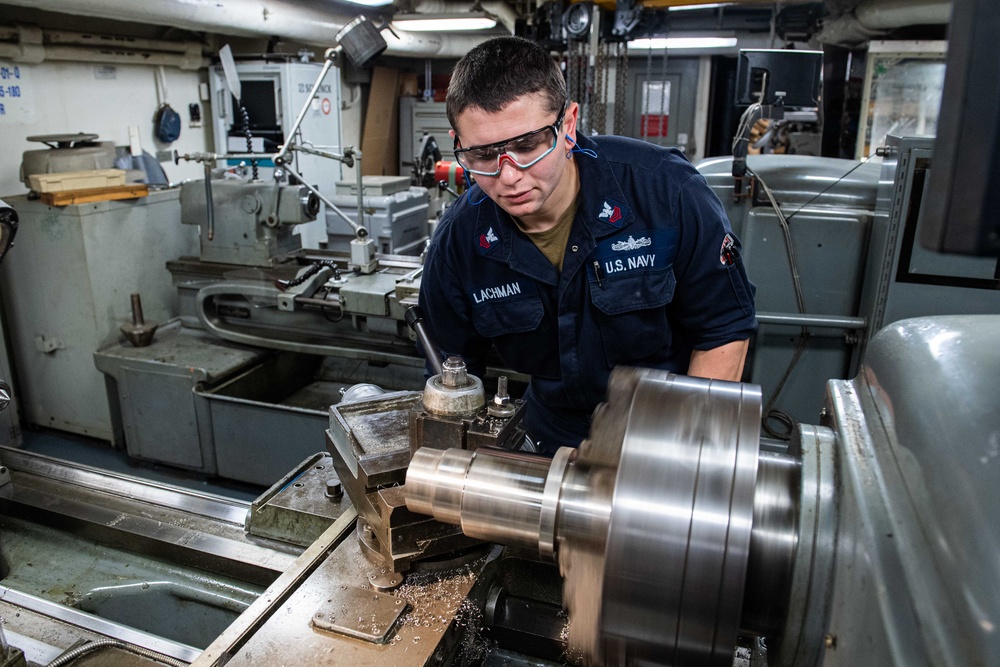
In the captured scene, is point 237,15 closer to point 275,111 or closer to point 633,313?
point 275,111

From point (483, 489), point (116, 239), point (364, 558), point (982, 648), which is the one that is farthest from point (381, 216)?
point (982, 648)

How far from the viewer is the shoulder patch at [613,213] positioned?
4.06 ft

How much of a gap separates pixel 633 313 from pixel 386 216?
2390 millimetres

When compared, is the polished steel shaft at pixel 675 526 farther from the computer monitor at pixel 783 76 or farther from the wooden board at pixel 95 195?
the wooden board at pixel 95 195

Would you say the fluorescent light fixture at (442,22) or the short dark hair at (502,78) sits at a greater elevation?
the fluorescent light fixture at (442,22)

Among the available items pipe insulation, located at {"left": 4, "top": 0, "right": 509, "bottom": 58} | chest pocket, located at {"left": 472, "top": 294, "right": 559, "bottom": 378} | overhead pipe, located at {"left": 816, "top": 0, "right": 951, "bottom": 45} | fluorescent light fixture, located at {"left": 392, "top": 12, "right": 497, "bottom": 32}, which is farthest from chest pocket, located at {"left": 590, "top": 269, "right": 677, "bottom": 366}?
fluorescent light fixture, located at {"left": 392, "top": 12, "right": 497, "bottom": 32}

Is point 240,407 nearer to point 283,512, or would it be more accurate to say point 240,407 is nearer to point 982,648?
→ point 283,512

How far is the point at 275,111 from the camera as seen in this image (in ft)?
13.9

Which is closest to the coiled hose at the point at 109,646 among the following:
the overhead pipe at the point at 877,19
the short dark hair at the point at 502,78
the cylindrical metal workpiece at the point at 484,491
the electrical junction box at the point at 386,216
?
the cylindrical metal workpiece at the point at 484,491

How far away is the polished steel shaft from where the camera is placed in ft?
1.56

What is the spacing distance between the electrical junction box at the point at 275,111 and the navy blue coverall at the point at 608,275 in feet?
9.95

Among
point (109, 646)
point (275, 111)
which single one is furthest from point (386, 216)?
point (109, 646)

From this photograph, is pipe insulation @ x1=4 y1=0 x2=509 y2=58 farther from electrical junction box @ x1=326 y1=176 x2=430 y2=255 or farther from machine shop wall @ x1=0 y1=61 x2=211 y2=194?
electrical junction box @ x1=326 y1=176 x2=430 y2=255

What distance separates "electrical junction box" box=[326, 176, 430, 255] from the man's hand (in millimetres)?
2356
